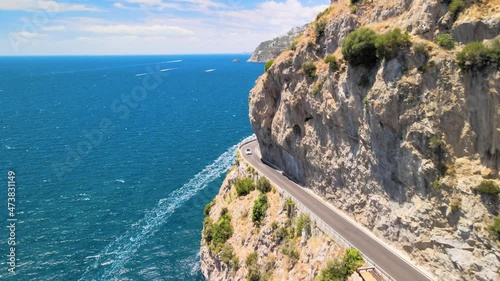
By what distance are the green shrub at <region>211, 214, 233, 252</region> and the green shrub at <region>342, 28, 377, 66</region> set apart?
1118 inches

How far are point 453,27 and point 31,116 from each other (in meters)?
136

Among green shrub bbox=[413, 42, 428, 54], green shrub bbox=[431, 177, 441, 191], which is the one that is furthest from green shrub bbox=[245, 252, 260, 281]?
green shrub bbox=[413, 42, 428, 54]

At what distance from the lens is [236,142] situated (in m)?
104

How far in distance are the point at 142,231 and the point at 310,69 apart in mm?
37062

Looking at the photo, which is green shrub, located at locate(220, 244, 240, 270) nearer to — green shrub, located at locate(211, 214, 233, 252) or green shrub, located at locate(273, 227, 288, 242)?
green shrub, located at locate(211, 214, 233, 252)

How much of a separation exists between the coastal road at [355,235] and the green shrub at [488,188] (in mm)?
8971

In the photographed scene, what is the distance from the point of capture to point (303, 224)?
→ 42.9 metres

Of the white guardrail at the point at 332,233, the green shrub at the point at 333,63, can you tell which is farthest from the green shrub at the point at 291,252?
the green shrub at the point at 333,63

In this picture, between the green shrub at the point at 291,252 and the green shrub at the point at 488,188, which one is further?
the green shrub at the point at 291,252

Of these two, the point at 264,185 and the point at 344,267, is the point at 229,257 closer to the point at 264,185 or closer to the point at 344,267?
the point at 264,185

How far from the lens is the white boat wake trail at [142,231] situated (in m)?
51.5

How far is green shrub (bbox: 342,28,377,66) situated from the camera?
3803cm

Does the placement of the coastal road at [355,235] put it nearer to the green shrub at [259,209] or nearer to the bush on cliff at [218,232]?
the green shrub at [259,209]

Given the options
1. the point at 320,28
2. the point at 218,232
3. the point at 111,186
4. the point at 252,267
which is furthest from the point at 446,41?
the point at 111,186
